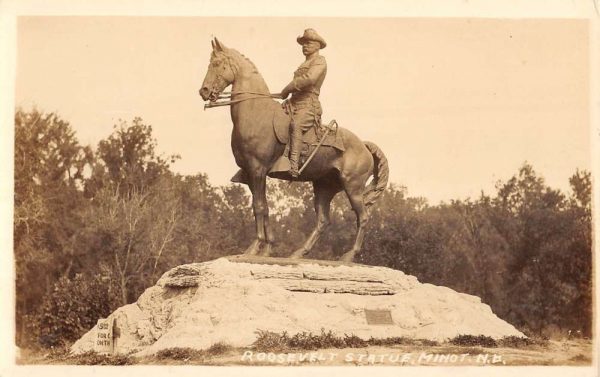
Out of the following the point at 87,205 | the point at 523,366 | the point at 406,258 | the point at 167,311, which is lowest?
the point at 523,366

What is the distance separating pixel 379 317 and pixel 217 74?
4.86 meters

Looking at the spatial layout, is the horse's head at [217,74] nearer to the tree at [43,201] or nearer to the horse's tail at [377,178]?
the horse's tail at [377,178]

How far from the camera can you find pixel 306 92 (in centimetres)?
1966

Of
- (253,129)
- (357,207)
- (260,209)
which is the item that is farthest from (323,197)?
(253,129)

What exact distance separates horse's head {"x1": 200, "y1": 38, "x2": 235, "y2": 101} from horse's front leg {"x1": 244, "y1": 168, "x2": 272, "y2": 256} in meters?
1.48

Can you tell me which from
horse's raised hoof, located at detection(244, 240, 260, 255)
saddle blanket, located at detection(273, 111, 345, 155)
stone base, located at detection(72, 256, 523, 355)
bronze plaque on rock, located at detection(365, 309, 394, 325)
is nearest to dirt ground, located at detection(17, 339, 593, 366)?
stone base, located at detection(72, 256, 523, 355)

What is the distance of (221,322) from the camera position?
17.7 meters

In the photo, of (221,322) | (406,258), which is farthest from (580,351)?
(406,258)

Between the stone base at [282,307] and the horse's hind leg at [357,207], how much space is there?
707 millimetres

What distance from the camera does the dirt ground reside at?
56.1 ft

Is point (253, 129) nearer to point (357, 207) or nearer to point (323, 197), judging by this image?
point (323, 197)

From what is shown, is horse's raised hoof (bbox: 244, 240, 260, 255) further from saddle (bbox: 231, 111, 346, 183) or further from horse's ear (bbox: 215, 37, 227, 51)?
horse's ear (bbox: 215, 37, 227, 51)
